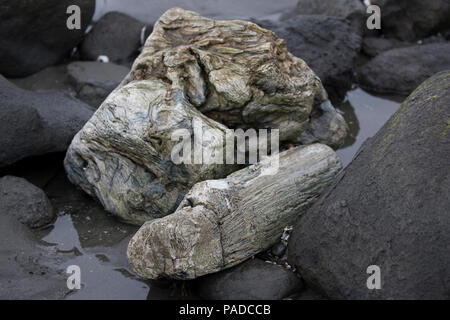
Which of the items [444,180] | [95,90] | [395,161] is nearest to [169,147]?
[395,161]

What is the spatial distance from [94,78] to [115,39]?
1007 millimetres

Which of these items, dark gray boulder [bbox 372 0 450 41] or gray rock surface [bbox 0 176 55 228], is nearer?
gray rock surface [bbox 0 176 55 228]

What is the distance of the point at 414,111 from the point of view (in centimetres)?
421

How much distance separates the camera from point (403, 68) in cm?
724

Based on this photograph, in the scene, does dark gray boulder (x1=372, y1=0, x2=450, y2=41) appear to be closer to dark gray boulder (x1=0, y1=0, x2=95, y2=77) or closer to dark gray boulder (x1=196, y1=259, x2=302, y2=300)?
dark gray boulder (x1=0, y1=0, x2=95, y2=77)

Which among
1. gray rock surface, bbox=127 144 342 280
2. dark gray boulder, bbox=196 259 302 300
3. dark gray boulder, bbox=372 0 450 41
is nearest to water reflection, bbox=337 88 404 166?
gray rock surface, bbox=127 144 342 280

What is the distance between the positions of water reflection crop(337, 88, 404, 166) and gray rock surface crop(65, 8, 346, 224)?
105 centimetres

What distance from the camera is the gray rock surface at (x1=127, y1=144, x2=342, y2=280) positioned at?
12.8 feet

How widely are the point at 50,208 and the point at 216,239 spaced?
1.78 m

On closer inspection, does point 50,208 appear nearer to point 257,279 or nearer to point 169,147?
point 169,147

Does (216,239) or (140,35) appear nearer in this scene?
(216,239)

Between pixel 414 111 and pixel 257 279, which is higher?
pixel 414 111

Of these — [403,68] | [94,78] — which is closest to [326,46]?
[403,68]

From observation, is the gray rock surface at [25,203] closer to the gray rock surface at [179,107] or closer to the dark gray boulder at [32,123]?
the dark gray boulder at [32,123]
